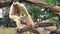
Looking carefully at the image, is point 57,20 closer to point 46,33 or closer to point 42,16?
point 46,33

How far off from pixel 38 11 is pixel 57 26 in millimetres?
857

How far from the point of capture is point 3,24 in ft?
22.1

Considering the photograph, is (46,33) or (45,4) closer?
(45,4)

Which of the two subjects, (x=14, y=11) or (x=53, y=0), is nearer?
(x=14, y=11)

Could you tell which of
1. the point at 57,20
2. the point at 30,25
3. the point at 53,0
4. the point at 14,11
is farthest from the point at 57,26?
the point at 14,11

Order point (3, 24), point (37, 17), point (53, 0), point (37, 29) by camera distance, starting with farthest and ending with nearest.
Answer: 1. point (3, 24)
2. point (37, 17)
3. point (37, 29)
4. point (53, 0)

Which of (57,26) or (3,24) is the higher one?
(57,26)

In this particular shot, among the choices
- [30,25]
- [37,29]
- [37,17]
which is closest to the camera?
[30,25]

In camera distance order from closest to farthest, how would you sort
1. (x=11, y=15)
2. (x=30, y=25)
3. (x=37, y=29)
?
(x=11, y=15) < (x=30, y=25) < (x=37, y=29)

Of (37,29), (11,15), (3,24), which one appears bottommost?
(3,24)

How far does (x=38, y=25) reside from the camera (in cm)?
341

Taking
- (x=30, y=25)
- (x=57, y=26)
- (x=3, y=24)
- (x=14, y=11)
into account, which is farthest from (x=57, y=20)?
(x=3, y=24)

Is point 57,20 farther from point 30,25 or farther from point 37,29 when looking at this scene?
point 30,25

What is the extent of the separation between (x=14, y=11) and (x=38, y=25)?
32.2 inches
